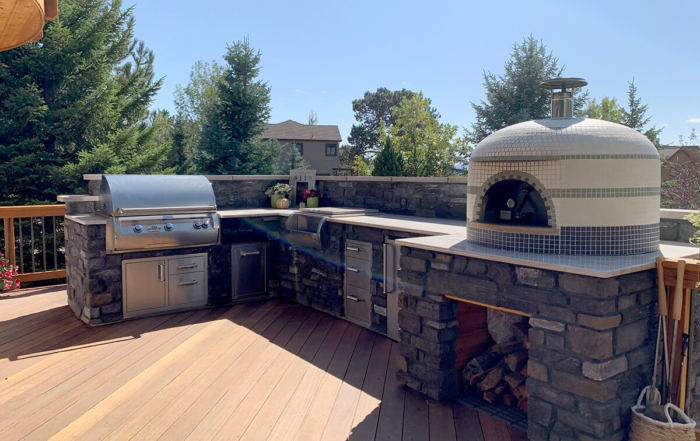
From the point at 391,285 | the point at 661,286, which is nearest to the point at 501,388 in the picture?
the point at 661,286

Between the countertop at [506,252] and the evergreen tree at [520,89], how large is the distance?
47.5 ft

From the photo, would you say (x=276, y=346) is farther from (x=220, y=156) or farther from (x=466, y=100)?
(x=466, y=100)

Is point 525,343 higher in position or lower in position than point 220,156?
→ lower

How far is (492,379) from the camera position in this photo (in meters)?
3.63

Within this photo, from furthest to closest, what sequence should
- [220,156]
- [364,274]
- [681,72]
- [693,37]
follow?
1. [220,156]
2. [681,72]
3. [693,37]
4. [364,274]

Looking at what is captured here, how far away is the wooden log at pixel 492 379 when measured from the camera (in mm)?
3630

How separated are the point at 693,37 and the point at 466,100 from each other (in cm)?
881

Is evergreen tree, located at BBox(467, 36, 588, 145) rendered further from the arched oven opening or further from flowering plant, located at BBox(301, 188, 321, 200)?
the arched oven opening

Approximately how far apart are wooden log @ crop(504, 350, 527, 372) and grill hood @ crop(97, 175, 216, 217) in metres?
3.76

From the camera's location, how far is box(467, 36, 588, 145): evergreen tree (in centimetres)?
1825

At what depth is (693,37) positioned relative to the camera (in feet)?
36.2

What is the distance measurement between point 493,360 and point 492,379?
0.28 m

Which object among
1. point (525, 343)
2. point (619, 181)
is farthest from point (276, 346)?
point (619, 181)

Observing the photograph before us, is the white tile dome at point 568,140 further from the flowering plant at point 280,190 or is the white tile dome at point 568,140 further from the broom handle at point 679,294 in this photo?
the flowering plant at point 280,190
